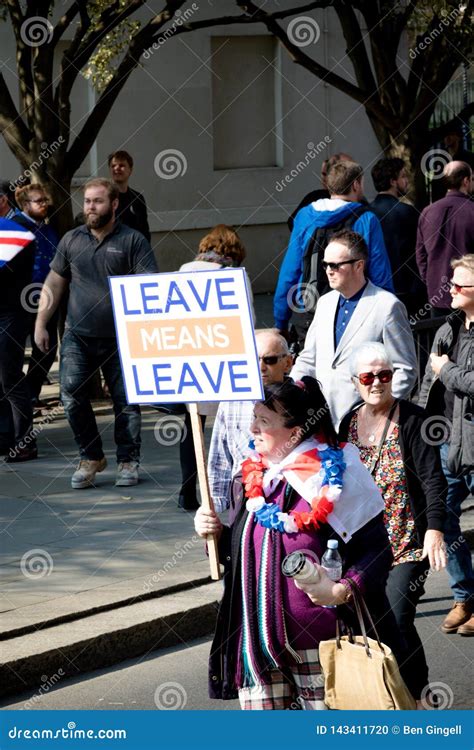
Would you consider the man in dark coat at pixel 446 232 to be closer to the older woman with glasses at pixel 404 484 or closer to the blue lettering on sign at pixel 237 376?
the older woman with glasses at pixel 404 484

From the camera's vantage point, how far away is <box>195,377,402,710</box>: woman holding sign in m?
4.43

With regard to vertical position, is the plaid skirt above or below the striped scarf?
below

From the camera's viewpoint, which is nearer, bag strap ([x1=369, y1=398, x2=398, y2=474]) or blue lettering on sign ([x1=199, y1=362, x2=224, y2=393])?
blue lettering on sign ([x1=199, y1=362, x2=224, y2=393])

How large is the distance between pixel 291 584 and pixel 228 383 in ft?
2.12

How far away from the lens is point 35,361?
12312 mm

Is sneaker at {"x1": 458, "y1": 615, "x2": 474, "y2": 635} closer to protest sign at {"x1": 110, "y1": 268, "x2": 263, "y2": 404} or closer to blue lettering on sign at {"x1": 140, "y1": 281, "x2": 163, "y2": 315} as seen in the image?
protest sign at {"x1": 110, "y1": 268, "x2": 263, "y2": 404}

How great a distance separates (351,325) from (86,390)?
3.07 m

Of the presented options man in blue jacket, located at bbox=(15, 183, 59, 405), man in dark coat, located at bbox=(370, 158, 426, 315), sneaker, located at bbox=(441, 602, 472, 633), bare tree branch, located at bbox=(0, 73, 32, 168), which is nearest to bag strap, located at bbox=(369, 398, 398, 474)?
sneaker, located at bbox=(441, 602, 472, 633)

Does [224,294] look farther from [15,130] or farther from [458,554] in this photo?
[15,130]

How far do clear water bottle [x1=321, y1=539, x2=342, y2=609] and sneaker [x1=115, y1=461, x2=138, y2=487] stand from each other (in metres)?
5.53

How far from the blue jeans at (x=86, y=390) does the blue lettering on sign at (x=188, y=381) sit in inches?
203

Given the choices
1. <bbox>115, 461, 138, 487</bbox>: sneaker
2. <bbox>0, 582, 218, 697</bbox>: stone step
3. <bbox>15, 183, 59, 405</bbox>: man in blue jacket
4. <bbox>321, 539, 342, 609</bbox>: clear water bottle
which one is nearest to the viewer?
<bbox>321, 539, 342, 609</bbox>: clear water bottle

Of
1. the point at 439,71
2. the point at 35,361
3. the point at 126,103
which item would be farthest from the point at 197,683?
the point at 126,103

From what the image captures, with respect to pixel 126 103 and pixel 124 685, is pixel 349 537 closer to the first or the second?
pixel 124 685
